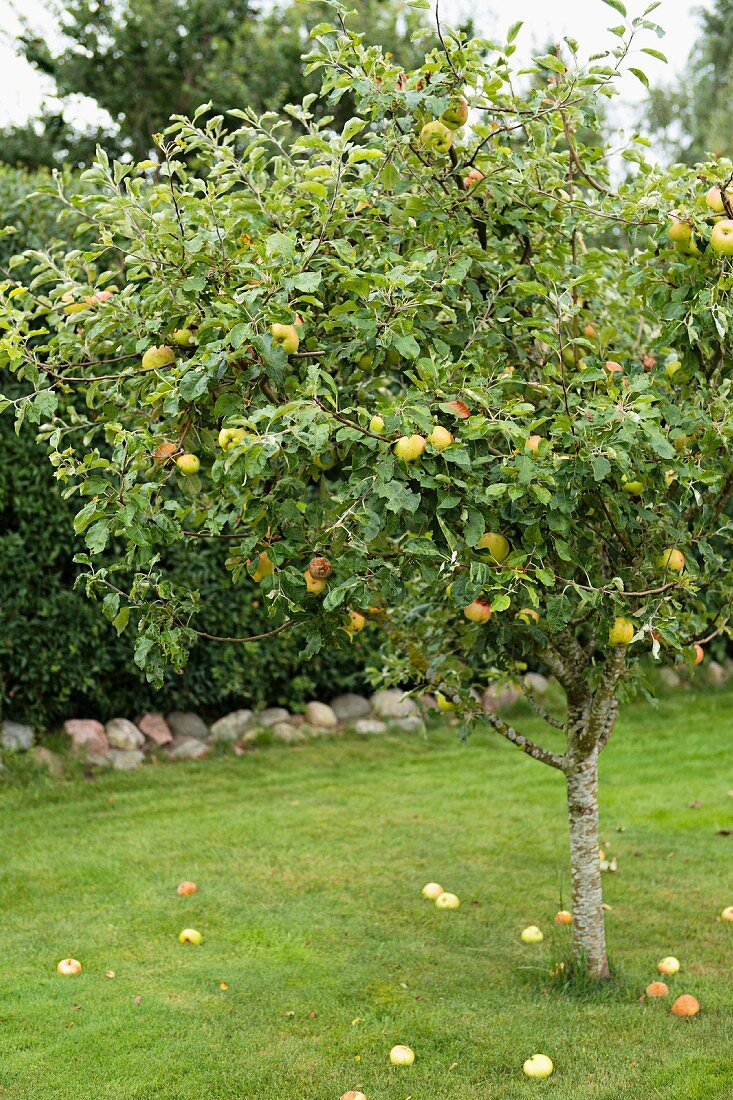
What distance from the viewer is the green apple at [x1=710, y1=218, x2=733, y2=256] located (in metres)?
2.93

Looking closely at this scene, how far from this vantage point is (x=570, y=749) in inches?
157

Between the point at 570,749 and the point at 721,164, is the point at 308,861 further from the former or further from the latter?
the point at 721,164

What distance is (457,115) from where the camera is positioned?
10.2ft

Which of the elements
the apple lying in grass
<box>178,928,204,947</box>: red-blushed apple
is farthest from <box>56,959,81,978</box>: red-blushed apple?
the apple lying in grass

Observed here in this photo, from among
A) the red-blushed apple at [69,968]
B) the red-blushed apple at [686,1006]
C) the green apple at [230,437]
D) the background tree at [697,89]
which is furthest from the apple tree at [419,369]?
the background tree at [697,89]

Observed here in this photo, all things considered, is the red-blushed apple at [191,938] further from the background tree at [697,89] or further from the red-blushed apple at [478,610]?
the background tree at [697,89]

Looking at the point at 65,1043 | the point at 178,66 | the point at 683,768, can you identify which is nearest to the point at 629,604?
the point at 65,1043


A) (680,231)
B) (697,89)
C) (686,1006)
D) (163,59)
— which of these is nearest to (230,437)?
(680,231)

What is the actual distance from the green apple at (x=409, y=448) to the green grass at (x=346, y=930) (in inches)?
78.9

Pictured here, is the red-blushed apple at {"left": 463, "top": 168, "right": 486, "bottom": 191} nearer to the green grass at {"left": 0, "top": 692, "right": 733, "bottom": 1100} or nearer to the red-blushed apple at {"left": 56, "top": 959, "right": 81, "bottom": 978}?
the green grass at {"left": 0, "top": 692, "right": 733, "bottom": 1100}

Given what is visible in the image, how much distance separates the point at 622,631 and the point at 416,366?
1005 millimetres

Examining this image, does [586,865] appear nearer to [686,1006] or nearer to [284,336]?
[686,1006]

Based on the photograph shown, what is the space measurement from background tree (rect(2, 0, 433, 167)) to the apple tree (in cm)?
945

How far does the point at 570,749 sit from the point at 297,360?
5.89ft
